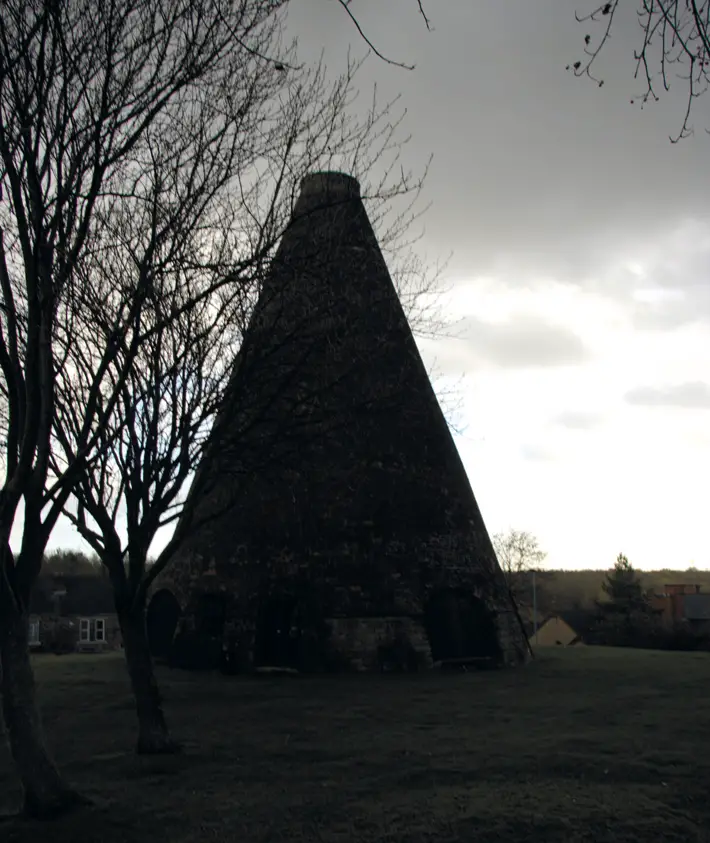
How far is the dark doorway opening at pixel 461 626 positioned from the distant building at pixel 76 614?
30.6 metres

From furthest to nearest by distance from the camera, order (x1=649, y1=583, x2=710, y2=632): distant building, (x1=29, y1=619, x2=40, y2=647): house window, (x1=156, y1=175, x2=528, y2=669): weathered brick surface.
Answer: (x1=649, y1=583, x2=710, y2=632): distant building
(x1=29, y1=619, x2=40, y2=647): house window
(x1=156, y1=175, x2=528, y2=669): weathered brick surface

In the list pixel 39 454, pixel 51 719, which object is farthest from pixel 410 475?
pixel 39 454

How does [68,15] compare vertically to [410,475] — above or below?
above

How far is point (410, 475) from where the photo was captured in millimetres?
16312

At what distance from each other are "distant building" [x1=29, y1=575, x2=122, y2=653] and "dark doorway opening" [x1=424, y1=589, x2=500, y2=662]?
3064 cm

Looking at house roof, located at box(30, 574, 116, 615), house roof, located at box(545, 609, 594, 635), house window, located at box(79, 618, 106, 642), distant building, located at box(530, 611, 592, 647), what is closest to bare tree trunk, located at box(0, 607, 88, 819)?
house roof, located at box(30, 574, 116, 615)

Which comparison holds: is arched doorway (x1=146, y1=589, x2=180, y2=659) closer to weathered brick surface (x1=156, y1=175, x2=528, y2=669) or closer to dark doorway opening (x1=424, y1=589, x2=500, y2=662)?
weathered brick surface (x1=156, y1=175, x2=528, y2=669)

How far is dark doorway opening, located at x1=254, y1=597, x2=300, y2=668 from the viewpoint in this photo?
15.3 m

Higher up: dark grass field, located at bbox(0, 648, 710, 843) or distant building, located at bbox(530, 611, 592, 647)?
dark grass field, located at bbox(0, 648, 710, 843)

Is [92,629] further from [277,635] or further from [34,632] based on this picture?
[277,635]

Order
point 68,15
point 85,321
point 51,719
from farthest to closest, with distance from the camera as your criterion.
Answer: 1. point 51,719
2. point 85,321
3. point 68,15

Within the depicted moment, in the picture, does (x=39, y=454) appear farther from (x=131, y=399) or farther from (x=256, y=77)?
(x=256, y=77)

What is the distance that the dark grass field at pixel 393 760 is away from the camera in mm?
6789

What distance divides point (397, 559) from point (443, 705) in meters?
3.82
